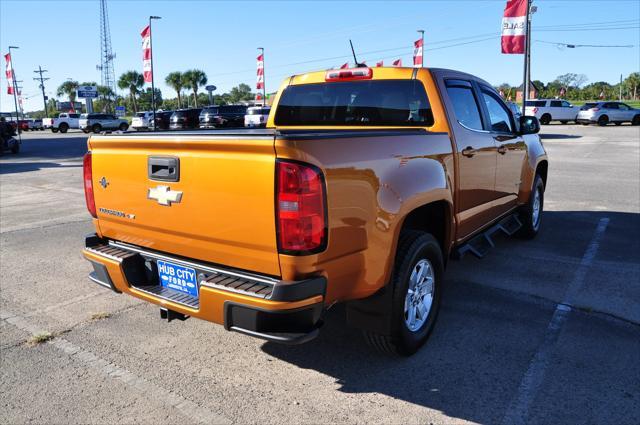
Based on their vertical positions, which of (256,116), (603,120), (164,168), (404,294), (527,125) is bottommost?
(404,294)

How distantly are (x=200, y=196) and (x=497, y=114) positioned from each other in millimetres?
3555

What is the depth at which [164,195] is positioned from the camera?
293 centimetres

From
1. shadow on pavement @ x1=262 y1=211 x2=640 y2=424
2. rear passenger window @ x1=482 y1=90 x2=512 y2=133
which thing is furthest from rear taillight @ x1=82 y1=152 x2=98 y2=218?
rear passenger window @ x1=482 y1=90 x2=512 y2=133

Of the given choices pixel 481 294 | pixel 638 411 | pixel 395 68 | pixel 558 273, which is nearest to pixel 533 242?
pixel 558 273

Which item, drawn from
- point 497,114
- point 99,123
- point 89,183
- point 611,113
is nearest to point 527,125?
point 497,114

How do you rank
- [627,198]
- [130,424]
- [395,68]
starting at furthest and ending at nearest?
1. [627,198]
2. [395,68]
3. [130,424]

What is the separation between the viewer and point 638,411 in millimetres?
2781

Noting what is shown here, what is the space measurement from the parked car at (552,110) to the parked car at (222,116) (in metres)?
20.1

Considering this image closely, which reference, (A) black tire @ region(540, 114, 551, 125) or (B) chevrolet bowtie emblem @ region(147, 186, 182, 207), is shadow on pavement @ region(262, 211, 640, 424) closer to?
(B) chevrolet bowtie emblem @ region(147, 186, 182, 207)

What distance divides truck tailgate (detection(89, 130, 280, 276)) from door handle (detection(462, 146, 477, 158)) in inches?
72.5

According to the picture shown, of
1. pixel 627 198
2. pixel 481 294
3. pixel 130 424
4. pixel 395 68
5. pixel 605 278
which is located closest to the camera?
pixel 130 424

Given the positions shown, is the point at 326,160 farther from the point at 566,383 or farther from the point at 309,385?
the point at 566,383

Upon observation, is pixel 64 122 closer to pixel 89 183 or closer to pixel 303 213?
pixel 89 183

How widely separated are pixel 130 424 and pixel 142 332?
1.20m
